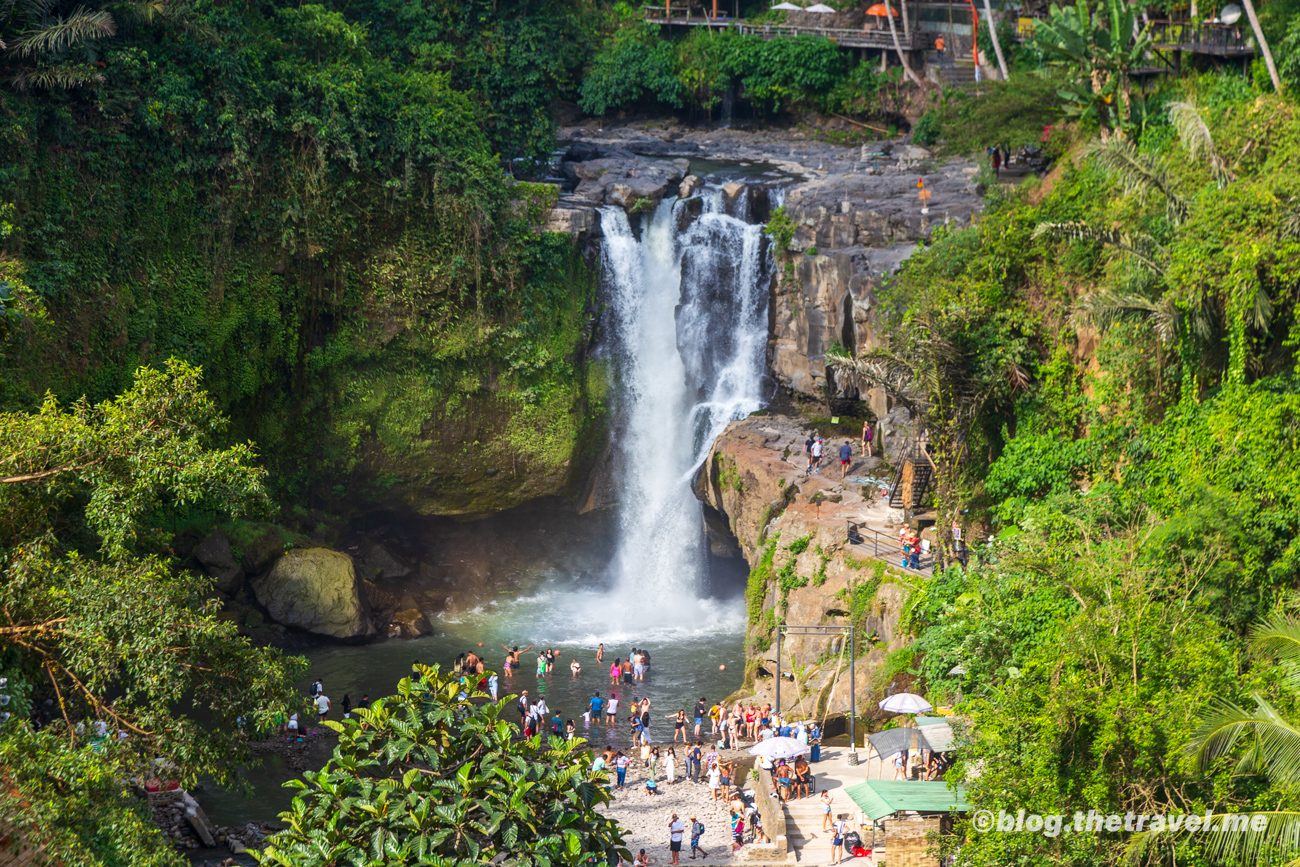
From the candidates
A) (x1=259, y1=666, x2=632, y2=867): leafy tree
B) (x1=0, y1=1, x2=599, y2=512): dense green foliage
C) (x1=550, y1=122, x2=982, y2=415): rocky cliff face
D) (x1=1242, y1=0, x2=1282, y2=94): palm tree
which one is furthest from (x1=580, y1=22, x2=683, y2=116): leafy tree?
(x1=259, y1=666, x2=632, y2=867): leafy tree

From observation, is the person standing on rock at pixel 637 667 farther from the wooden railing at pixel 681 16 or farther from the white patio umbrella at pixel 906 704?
the wooden railing at pixel 681 16

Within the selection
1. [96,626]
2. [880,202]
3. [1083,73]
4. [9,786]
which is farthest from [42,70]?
[1083,73]

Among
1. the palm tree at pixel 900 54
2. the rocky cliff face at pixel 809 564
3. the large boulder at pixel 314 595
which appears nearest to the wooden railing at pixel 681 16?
the palm tree at pixel 900 54

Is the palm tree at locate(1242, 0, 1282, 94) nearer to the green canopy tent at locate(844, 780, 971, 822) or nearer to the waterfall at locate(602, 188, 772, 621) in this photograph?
the waterfall at locate(602, 188, 772, 621)

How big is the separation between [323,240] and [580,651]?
14593 millimetres

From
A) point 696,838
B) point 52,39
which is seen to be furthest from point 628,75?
point 696,838

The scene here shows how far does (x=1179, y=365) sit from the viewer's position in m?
25.8

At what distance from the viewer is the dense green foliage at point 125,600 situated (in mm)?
20391

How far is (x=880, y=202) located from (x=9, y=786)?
30.1 m

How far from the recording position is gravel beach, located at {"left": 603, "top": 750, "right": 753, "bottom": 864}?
24703 millimetres

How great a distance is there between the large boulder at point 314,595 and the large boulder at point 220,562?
2.33ft

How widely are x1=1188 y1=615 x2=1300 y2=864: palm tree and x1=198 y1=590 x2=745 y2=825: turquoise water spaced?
1566 centimetres

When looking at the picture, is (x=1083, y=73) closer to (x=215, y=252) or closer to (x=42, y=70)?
(x=215, y=252)

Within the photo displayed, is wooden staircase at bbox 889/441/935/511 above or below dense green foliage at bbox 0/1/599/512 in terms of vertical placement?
below
